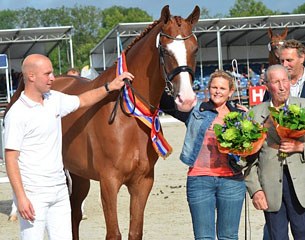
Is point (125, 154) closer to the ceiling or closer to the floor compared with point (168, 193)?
closer to the ceiling

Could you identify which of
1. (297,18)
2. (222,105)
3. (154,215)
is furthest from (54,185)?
(297,18)

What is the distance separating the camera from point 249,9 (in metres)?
79.9

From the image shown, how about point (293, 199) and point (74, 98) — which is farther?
point (74, 98)

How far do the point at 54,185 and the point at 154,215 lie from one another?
4.25 m

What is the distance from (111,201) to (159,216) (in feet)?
10.2

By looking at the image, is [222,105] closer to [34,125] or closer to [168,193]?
[34,125]

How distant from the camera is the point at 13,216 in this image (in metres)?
8.81

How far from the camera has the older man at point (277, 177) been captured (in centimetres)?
461

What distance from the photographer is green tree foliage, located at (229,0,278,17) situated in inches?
3066

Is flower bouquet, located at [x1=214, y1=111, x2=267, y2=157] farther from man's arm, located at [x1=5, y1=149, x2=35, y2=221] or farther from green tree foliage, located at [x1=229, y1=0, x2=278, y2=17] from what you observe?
green tree foliage, located at [x1=229, y1=0, x2=278, y2=17]

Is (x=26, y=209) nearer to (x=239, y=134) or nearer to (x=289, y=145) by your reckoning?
(x=239, y=134)

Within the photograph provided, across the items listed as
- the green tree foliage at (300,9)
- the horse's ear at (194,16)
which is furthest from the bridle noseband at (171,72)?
the green tree foliage at (300,9)

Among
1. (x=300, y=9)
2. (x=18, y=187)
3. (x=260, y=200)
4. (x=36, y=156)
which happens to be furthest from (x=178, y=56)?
(x=300, y=9)

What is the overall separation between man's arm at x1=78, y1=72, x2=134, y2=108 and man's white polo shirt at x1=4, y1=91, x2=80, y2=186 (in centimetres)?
72
